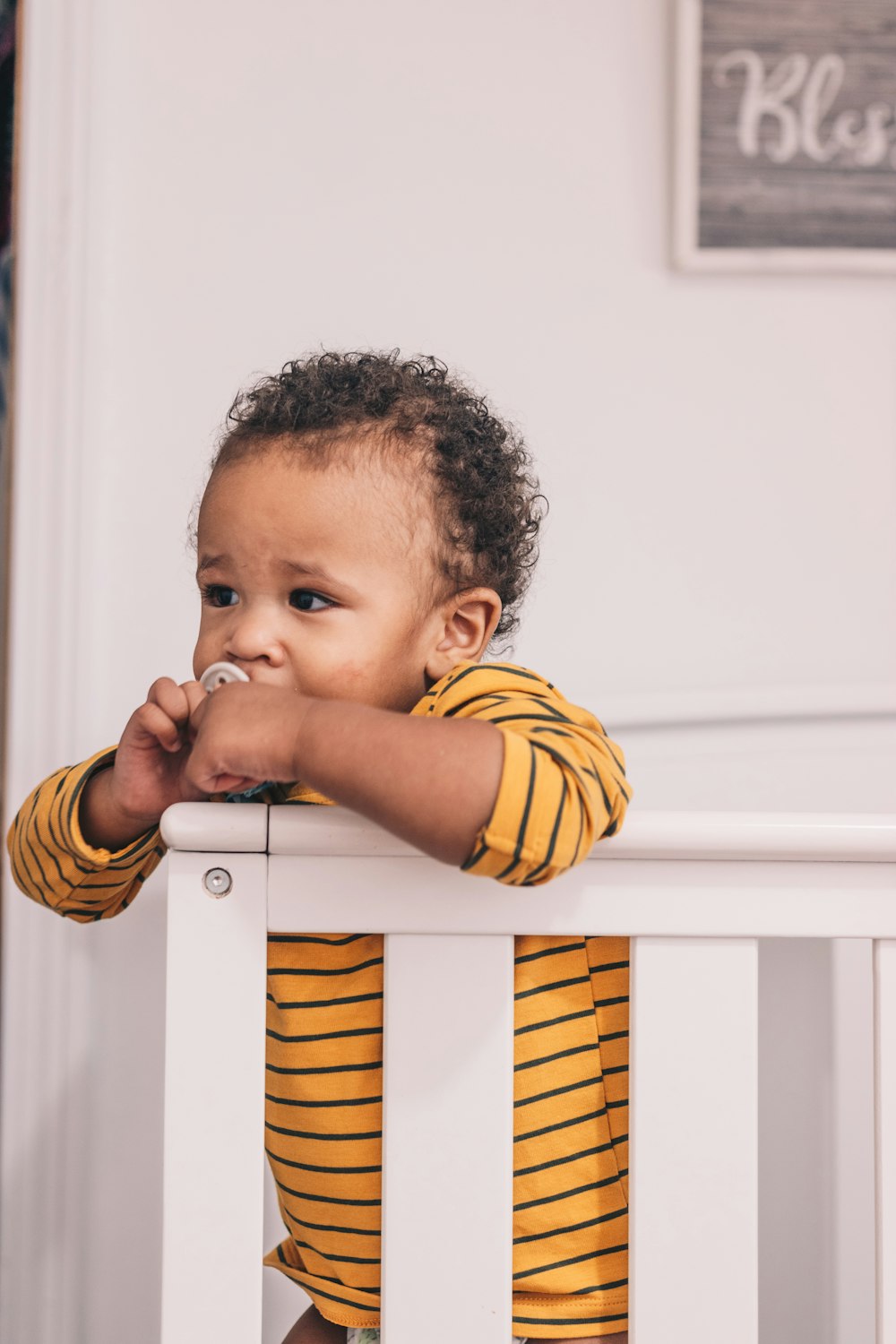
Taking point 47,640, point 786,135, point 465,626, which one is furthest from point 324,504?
point 786,135

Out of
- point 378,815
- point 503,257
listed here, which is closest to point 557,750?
point 378,815

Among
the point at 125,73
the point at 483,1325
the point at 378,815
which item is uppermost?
the point at 125,73

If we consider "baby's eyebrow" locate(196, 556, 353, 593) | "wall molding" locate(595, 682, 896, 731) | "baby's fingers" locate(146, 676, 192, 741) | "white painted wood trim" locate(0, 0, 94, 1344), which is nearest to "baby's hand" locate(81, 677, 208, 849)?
"baby's fingers" locate(146, 676, 192, 741)

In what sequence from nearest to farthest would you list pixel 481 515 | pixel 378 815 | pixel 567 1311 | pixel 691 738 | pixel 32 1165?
pixel 378 815 → pixel 567 1311 → pixel 481 515 → pixel 32 1165 → pixel 691 738

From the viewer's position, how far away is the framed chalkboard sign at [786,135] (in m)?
1.21

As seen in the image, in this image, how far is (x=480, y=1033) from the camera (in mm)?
572

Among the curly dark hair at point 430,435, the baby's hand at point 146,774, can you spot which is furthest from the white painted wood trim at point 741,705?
the baby's hand at point 146,774

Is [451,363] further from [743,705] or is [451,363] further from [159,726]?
[159,726]

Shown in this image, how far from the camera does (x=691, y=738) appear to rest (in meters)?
1.21

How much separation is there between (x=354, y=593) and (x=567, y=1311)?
46 cm

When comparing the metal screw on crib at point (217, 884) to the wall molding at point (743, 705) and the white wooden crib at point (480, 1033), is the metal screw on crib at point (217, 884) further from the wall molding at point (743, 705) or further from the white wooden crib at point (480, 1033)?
the wall molding at point (743, 705)

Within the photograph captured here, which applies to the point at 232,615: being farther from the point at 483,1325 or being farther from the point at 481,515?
the point at 483,1325

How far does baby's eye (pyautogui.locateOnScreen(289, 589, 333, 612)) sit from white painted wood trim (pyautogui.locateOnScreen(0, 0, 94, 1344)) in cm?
45

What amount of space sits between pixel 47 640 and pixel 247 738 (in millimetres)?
589
